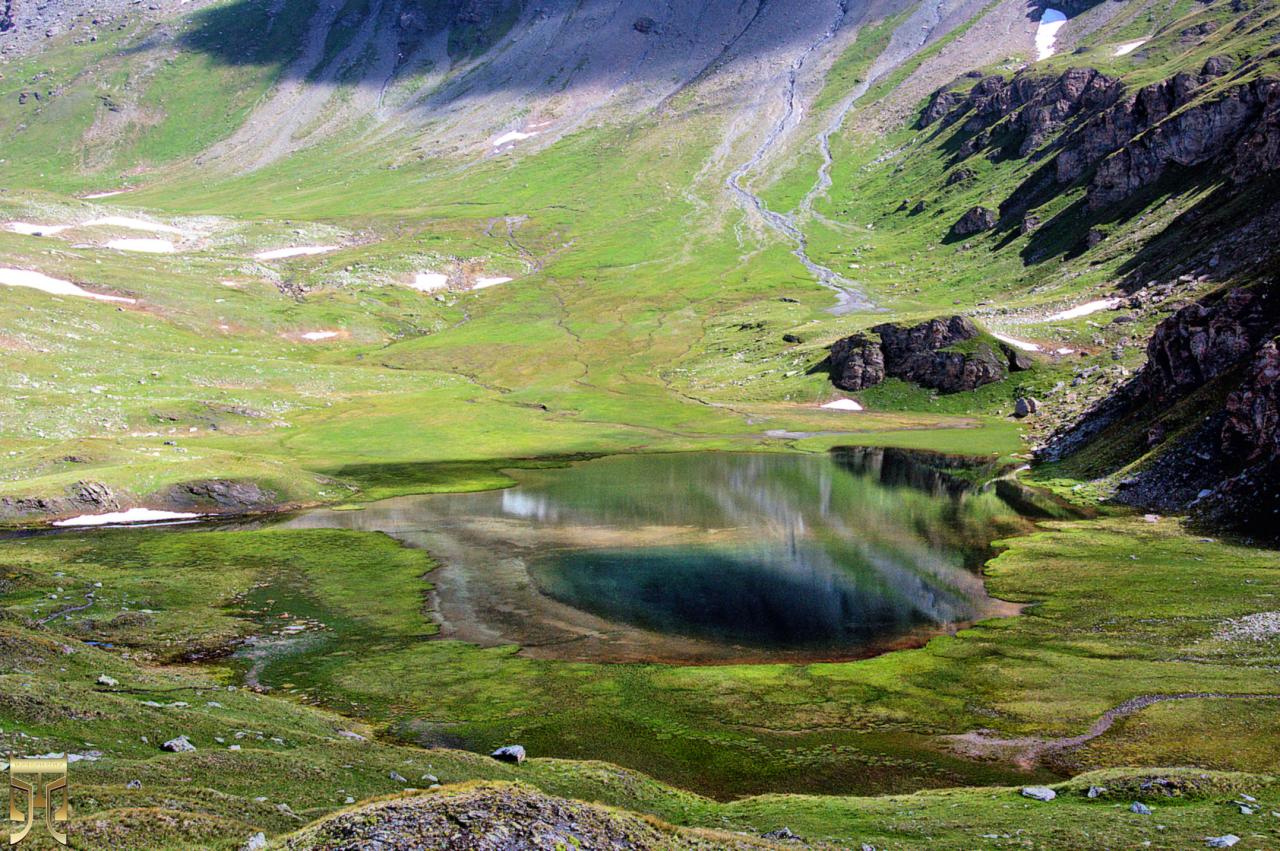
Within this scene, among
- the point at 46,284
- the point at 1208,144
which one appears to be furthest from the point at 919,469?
the point at 46,284

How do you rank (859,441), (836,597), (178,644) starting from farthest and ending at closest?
(859,441)
(836,597)
(178,644)

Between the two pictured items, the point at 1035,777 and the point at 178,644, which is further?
the point at 178,644

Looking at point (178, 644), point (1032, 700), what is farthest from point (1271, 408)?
point (178, 644)

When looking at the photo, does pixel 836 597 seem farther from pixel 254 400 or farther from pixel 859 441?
pixel 254 400

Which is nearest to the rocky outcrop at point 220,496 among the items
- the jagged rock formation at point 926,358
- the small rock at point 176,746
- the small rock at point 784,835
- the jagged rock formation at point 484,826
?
the small rock at point 176,746

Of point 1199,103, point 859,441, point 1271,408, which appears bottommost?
point 859,441

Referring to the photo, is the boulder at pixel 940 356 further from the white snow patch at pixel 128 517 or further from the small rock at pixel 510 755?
the small rock at pixel 510 755
